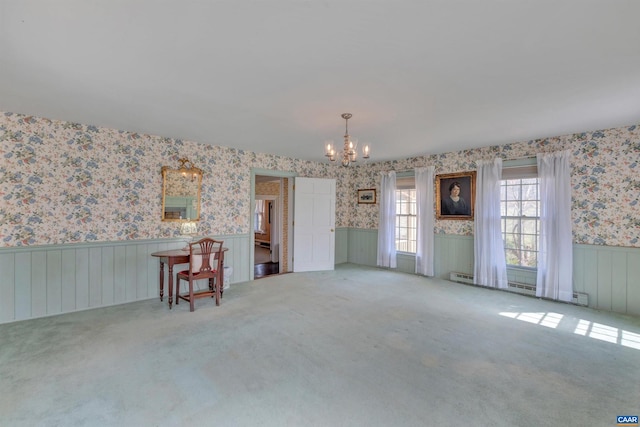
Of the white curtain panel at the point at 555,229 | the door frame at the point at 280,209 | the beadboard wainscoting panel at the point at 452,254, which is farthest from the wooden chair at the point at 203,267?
the white curtain panel at the point at 555,229

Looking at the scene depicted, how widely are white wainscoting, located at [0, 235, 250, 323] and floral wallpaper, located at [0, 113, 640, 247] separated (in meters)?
0.14

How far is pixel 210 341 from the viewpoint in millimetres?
2973

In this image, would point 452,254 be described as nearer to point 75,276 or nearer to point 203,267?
point 203,267

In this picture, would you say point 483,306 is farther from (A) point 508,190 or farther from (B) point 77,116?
(B) point 77,116

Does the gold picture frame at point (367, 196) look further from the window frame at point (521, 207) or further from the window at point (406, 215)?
the window frame at point (521, 207)

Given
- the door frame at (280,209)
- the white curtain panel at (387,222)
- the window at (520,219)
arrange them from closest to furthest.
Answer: the window at (520,219) < the door frame at (280,209) < the white curtain panel at (387,222)

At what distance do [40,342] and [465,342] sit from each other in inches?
169

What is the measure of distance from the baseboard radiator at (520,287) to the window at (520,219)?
13.9 inches

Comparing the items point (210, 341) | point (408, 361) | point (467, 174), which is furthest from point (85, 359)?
point (467, 174)

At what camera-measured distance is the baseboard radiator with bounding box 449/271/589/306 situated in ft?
13.6

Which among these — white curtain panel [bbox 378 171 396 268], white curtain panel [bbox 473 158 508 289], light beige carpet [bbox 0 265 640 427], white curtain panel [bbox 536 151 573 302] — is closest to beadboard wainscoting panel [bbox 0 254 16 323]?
light beige carpet [bbox 0 265 640 427]

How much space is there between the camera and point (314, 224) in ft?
21.1

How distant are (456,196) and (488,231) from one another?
2.89 feet

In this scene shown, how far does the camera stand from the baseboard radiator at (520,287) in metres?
4.16
